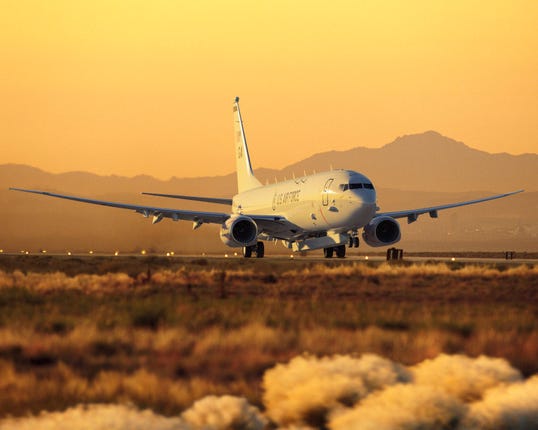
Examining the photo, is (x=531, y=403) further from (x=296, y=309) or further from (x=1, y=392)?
(x=296, y=309)

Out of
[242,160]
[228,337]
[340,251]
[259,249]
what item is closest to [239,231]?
[259,249]

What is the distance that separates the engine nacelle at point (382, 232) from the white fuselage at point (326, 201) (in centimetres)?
346

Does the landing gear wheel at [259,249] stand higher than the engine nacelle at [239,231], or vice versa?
the engine nacelle at [239,231]

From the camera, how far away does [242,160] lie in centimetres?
7638

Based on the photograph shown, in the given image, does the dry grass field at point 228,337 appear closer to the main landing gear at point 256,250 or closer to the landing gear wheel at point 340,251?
the landing gear wheel at point 340,251

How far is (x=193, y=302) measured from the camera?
2530 centimetres

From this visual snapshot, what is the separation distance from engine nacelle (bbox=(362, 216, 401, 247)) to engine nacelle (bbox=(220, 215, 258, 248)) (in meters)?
6.27

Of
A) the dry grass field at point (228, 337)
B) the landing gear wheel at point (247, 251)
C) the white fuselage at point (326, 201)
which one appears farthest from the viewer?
the landing gear wheel at point (247, 251)

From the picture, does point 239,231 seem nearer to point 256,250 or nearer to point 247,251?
point 247,251

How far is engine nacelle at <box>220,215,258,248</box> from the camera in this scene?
183ft

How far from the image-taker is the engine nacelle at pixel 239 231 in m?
55.7

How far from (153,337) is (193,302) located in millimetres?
7626

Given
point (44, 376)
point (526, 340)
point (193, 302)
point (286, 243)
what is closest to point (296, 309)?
point (193, 302)

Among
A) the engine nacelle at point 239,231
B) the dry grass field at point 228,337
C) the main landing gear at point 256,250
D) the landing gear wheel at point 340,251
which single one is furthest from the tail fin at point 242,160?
the dry grass field at point 228,337
